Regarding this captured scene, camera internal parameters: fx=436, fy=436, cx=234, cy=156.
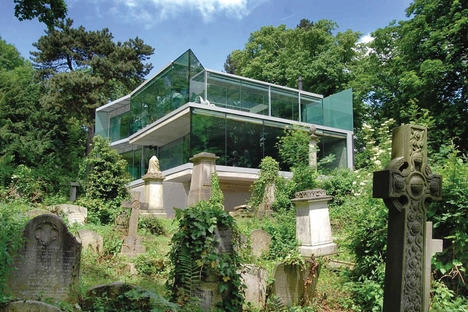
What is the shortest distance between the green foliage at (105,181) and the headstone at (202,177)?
2884 mm

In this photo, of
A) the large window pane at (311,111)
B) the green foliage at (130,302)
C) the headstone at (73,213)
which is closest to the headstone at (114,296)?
the green foliage at (130,302)

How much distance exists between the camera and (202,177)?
1563 centimetres

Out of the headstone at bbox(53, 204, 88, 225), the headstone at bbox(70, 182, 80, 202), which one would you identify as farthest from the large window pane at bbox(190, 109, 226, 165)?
the headstone at bbox(53, 204, 88, 225)

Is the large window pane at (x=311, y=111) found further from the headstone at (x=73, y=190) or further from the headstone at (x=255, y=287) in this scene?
the headstone at (x=255, y=287)

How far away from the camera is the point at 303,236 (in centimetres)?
984

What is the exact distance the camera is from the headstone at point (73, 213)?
13.2 m

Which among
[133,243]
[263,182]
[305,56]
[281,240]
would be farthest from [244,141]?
[305,56]

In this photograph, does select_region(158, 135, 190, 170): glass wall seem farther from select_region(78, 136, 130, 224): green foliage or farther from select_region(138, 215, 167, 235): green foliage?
select_region(138, 215, 167, 235): green foliage

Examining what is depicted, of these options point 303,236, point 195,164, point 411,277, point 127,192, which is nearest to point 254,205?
point 195,164

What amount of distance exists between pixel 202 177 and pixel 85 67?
73.7 feet

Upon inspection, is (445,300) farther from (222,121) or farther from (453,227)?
(222,121)

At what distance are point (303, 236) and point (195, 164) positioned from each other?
7119 millimetres

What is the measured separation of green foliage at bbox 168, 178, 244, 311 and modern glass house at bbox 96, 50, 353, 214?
14233 millimetres

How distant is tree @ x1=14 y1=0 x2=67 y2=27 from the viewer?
11547mm
